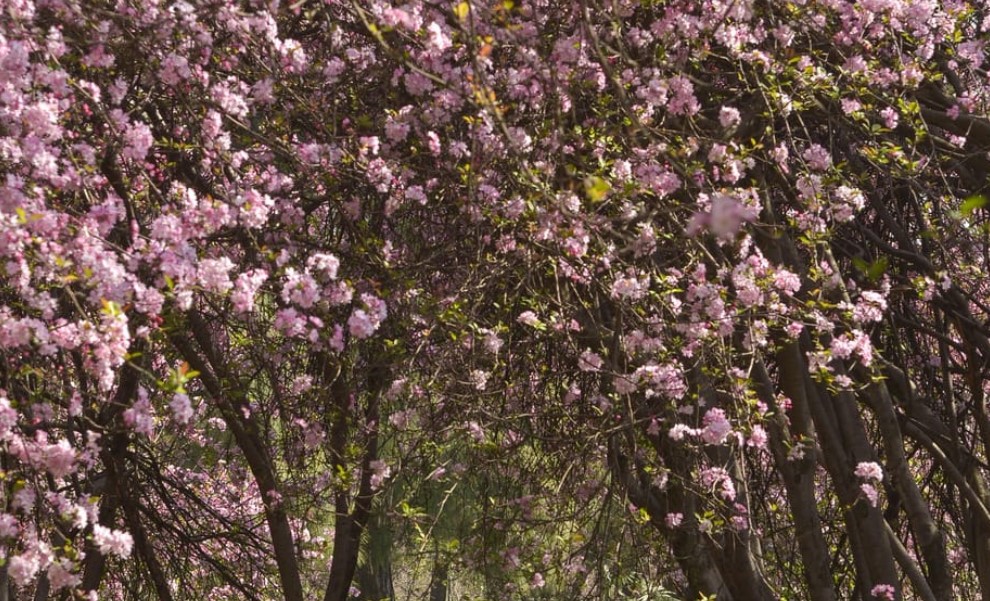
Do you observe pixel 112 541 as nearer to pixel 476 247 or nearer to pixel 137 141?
pixel 137 141

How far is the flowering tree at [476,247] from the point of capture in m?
3.72

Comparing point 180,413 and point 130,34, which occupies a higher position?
point 130,34

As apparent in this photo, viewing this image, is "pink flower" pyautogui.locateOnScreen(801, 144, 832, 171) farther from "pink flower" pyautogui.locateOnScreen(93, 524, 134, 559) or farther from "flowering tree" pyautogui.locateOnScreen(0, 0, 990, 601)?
"pink flower" pyautogui.locateOnScreen(93, 524, 134, 559)

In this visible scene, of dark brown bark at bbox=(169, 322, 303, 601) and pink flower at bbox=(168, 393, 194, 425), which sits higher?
dark brown bark at bbox=(169, 322, 303, 601)

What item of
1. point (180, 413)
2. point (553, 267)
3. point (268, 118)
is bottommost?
point (180, 413)

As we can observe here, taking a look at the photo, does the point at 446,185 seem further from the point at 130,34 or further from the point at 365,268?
the point at 130,34

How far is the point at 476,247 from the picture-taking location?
187 inches

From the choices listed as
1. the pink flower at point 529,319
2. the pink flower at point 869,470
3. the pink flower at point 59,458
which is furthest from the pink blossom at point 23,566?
the pink flower at point 869,470

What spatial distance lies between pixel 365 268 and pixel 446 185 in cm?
53

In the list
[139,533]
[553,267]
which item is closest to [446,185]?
[553,267]

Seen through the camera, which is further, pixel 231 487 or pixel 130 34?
pixel 231 487

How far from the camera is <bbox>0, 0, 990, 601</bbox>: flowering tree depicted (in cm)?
372

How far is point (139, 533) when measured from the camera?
6.05 meters

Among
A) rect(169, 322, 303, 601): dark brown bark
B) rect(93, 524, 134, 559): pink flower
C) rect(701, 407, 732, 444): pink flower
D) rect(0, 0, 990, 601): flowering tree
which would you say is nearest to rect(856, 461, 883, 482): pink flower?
rect(0, 0, 990, 601): flowering tree
